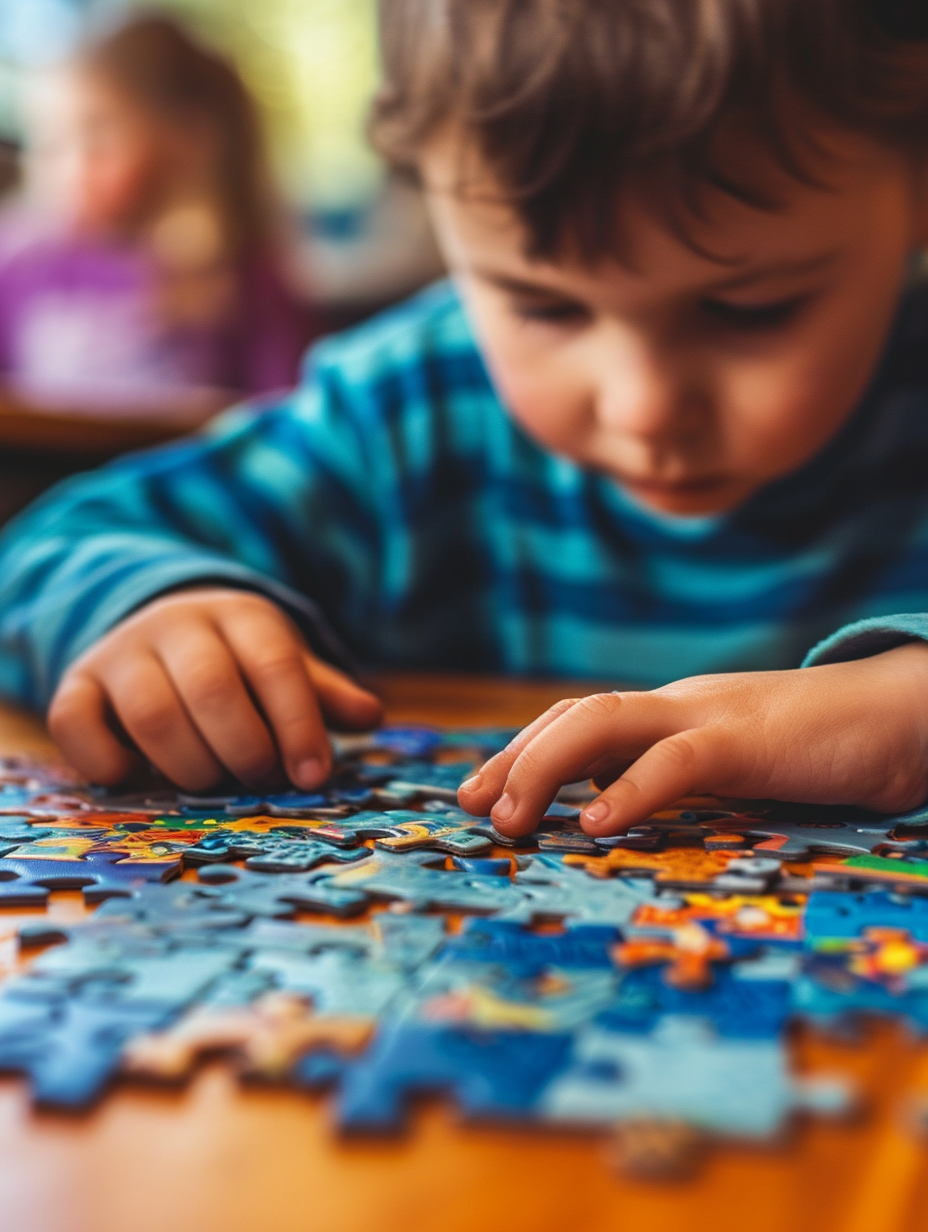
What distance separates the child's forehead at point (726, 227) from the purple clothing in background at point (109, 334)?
2.47 m

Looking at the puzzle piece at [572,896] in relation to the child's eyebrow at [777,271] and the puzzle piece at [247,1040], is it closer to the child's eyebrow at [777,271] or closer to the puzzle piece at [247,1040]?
the puzzle piece at [247,1040]

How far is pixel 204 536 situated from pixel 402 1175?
1.01 meters

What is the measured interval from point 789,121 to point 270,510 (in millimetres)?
668

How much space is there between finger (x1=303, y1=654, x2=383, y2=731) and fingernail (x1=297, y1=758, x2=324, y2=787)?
0.12 meters

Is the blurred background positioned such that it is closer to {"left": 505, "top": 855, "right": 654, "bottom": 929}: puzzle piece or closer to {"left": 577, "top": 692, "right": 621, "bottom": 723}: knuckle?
{"left": 577, "top": 692, "right": 621, "bottom": 723}: knuckle

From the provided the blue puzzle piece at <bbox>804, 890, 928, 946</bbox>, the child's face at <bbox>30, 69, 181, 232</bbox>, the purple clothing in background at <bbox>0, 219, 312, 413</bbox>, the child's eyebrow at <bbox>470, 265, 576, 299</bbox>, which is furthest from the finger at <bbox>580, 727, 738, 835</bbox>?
the child's face at <bbox>30, 69, 181, 232</bbox>

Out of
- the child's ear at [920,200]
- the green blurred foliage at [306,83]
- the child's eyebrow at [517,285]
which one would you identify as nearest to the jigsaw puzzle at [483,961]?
the child's eyebrow at [517,285]

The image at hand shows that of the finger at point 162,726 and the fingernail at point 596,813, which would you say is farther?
the finger at point 162,726

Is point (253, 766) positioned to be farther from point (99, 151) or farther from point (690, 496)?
point (99, 151)

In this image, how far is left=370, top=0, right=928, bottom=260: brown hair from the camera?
0.88 m

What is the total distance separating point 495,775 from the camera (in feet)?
2.13

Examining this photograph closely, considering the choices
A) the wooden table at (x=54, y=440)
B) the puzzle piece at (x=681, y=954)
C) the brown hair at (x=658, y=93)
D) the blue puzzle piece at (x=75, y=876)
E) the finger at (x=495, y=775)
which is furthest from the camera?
the wooden table at (x=54, y=440)

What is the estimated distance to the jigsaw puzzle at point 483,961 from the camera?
0.35 metres

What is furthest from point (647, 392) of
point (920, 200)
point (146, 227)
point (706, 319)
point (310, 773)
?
point (146, 227)
